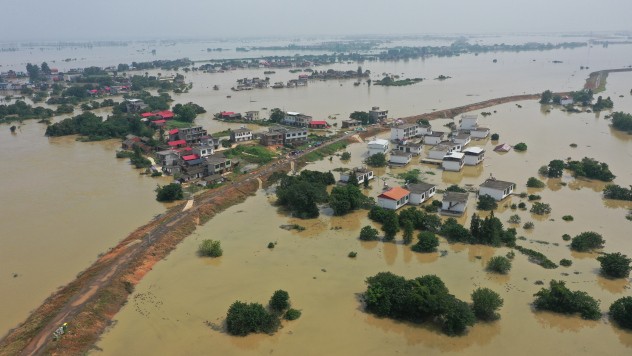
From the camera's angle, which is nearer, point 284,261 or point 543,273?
point 543,273

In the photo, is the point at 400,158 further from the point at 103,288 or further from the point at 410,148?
the point at 103,288

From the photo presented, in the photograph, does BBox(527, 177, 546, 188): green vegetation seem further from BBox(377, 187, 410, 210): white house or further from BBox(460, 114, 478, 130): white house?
BBox(460, 114, 478, 130): white house

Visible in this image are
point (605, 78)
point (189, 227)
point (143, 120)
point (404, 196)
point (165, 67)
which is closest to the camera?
point (189, 227)

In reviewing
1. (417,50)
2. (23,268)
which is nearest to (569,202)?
(23,268)

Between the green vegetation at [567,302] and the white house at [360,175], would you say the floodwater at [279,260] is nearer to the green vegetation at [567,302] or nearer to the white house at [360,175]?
the green vegetation at [567,302]

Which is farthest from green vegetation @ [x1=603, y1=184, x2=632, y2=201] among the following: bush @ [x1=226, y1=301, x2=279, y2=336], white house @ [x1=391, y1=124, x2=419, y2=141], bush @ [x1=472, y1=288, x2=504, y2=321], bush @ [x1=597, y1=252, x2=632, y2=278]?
bush @ [x1=226, y1=301, x2=279, y2=336]

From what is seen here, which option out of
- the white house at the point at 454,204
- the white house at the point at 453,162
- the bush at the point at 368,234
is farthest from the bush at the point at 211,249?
the white house at the point at 453,162

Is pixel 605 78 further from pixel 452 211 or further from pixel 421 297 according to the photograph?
pixel 421 297
